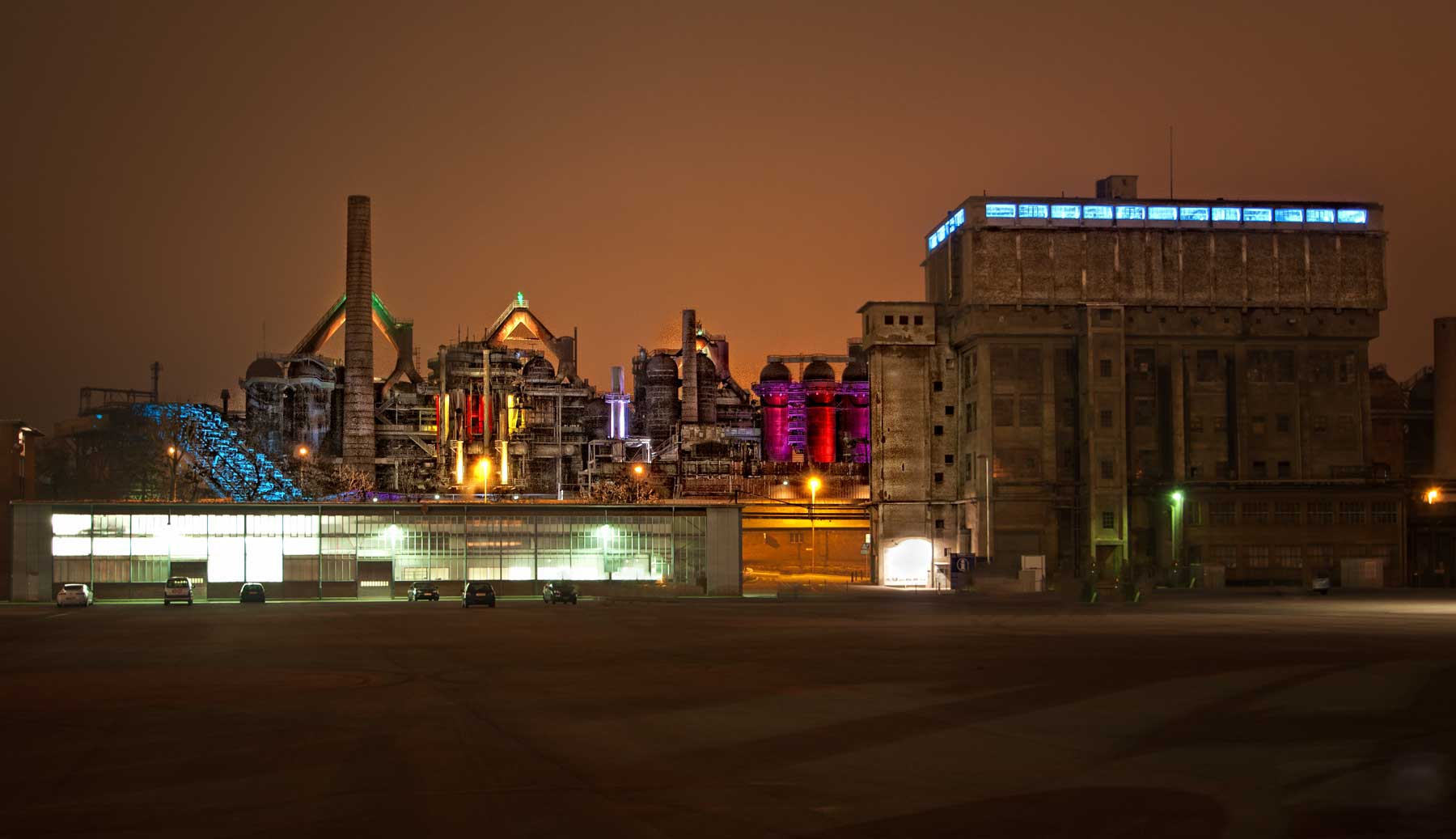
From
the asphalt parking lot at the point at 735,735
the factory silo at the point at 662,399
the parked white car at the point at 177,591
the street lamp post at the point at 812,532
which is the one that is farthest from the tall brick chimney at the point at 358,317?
the asphalt parking lot at the point at 735,735

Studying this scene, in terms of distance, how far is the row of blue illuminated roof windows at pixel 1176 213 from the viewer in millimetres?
110312

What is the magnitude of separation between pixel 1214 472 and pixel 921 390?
23538 millimetres

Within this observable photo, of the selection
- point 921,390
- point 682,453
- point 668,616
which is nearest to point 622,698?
point 668,616

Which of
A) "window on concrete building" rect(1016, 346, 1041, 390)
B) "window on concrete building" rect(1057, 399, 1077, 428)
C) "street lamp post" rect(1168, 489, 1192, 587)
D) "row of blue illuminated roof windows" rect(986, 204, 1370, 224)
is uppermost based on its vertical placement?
"row of blue illuminated roof windows" rect(986, 204, 1370, 224)

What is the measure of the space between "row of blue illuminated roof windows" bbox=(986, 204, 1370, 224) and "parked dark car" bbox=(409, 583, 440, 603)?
2033 inches

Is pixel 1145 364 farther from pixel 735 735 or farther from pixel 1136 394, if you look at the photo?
pixel 735 735

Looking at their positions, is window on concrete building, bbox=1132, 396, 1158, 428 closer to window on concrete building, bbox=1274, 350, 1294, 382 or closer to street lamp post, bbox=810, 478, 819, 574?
window on concrete building, bbox=1274, 350, 1294, 382

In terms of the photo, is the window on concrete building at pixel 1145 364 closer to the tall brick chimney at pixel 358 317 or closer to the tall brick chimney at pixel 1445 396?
the tall brick chimney at pixel 1445 396

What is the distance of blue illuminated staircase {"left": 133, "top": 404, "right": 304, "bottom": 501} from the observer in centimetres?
12781

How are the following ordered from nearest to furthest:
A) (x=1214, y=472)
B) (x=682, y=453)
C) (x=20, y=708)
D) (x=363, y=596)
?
(x=20, y=708)
(x=363, y=596)
(x=1214, y=472)
(x=682, y=453)

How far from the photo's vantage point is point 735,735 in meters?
23.3

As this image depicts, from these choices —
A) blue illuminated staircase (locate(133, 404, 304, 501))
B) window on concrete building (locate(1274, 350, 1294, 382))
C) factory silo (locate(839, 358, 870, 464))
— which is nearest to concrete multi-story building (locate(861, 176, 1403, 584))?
window on concrete building (locate(1274, 350, 1294, 382))

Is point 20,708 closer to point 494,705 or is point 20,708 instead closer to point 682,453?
point 494,705

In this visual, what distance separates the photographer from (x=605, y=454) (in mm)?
164625
